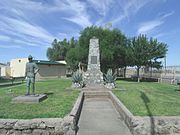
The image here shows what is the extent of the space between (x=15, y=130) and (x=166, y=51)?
27.8 metres

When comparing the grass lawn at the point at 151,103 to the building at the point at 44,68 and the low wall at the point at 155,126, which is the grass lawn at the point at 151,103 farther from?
the building at the point at 44,68

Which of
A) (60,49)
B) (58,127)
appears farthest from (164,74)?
(60,49)

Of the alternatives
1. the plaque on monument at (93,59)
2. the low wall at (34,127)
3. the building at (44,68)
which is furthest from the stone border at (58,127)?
the building at (44,68)

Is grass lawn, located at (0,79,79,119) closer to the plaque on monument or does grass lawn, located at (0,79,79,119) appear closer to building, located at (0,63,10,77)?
the plaque on monument

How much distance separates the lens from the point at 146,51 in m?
29.1

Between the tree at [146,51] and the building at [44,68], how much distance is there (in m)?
16.6

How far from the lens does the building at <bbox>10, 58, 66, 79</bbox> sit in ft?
124

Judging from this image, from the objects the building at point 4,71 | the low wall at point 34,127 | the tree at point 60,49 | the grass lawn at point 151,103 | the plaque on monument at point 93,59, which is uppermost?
the tree at point 60,49

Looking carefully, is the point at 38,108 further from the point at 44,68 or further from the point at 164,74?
the point at 44,68

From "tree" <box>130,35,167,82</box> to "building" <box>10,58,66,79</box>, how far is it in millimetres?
16582

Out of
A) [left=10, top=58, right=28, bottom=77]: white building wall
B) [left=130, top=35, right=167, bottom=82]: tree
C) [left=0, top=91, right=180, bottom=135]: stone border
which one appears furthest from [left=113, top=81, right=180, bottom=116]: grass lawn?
[left=10, top=58, right=28, bottom=77]: white building wall

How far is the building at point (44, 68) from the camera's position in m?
37.9

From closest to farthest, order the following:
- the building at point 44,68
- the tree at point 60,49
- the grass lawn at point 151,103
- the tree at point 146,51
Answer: the grass lawn at point 151,103, the tree at point 146,51, the building at point 44,68, the tree at point 60,49

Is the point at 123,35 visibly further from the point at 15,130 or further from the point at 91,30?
the point at 15,130
